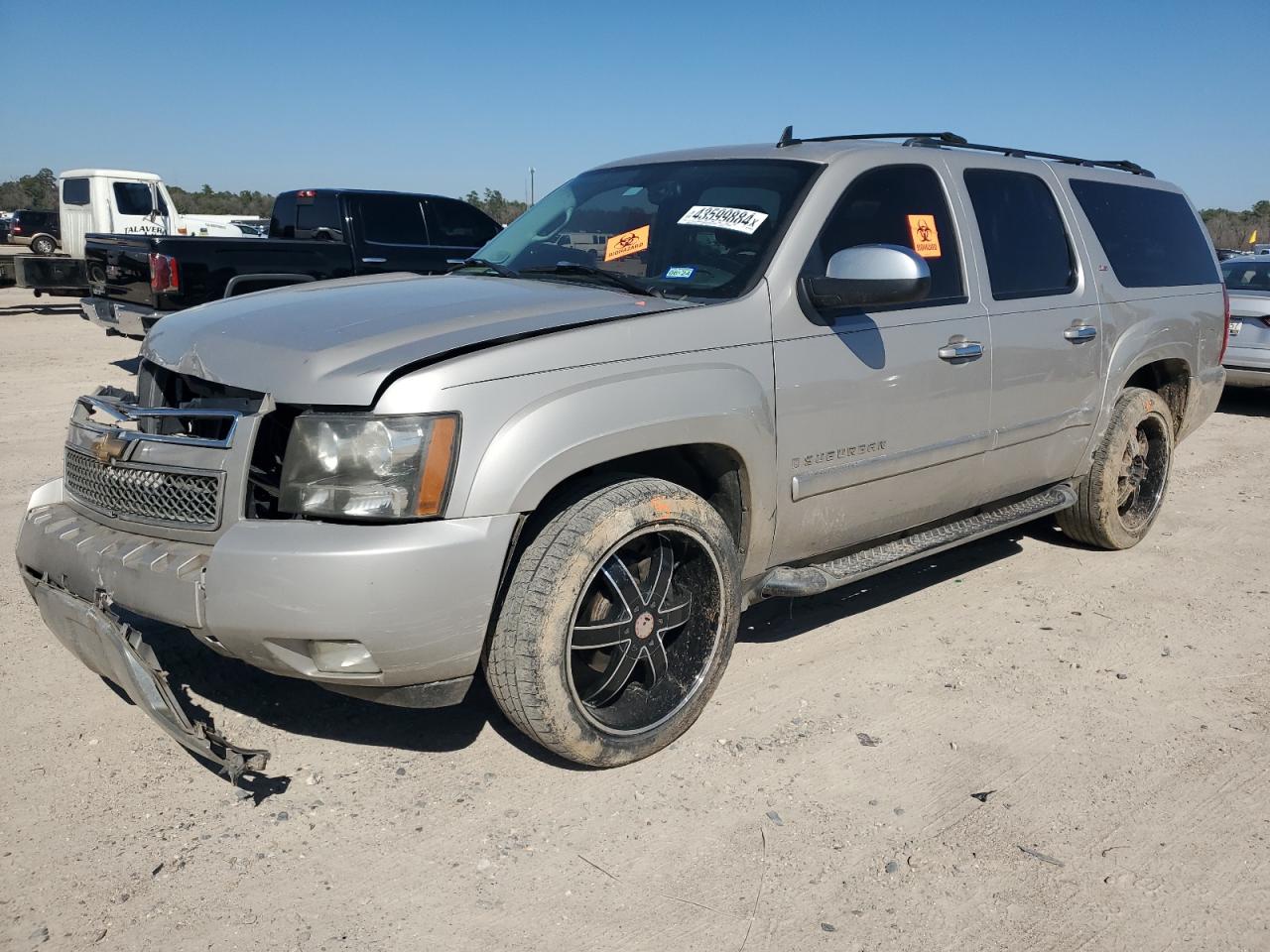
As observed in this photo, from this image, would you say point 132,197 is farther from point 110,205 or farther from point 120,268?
point 120,268

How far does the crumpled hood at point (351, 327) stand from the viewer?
2.79 metres

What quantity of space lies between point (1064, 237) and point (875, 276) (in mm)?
1921

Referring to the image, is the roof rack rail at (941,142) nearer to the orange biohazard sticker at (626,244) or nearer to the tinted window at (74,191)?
the orange biohazard sticker at (626,244)

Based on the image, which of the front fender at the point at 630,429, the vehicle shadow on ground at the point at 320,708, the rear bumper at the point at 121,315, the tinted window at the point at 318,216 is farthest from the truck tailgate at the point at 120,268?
the front fender at the point at 630,429

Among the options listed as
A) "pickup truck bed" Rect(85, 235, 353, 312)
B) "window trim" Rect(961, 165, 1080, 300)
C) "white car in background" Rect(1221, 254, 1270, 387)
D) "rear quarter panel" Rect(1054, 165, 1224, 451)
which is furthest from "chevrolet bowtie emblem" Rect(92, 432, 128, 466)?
"white car in background" Rect(1221, 254, 1270, 387)

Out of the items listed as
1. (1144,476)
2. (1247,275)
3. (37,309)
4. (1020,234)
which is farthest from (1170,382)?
(37,309)

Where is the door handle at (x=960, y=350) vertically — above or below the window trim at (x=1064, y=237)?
below

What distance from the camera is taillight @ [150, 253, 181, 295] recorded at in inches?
361

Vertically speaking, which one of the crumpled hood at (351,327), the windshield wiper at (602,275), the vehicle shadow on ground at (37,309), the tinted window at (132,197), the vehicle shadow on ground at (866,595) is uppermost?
the tinted window at (132,197)

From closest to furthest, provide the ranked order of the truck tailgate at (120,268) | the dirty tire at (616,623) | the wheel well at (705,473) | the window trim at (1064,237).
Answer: the dirty tire at (616,623)
the wheel well at (705,473)
the window trim at (1064,237)
the truck tailgate at (120,268)

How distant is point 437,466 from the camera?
2725 millimetres

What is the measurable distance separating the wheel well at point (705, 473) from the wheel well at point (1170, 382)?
3.11 meters

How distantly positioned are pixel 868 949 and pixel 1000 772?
1030 mm

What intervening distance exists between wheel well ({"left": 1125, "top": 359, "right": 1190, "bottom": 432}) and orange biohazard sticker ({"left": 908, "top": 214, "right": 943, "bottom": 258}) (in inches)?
80.8
